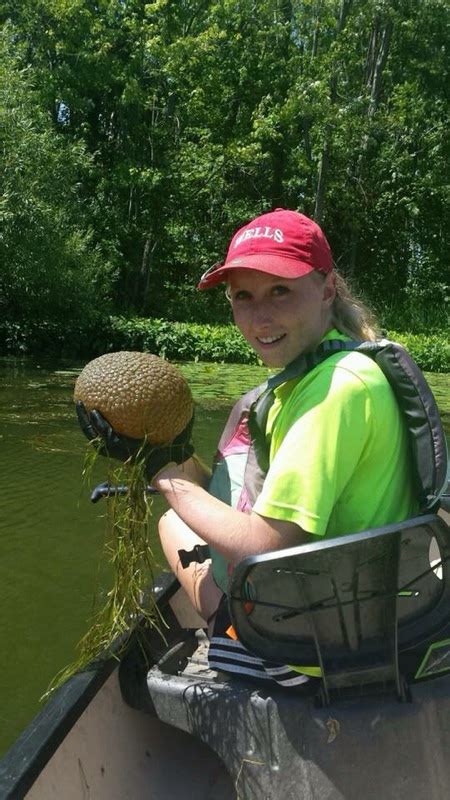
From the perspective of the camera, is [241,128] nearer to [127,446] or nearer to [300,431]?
[127,446]

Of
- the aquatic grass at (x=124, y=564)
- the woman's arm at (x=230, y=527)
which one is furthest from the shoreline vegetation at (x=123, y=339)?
the woman's arm at (x=230, y=527)

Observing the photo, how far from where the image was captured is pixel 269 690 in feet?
5.12

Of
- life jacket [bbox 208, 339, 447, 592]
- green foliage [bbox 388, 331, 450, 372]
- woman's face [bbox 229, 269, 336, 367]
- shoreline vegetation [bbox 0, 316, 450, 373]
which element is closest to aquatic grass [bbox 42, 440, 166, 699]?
life jacket [bbox 208, 339, 447, 592]

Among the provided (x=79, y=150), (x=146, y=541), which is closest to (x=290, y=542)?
(x=146, y=541)

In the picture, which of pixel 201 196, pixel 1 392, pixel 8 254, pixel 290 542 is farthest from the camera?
pixel 201 196

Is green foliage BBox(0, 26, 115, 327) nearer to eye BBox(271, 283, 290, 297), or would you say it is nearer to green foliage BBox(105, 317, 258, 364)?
green foliage BBox(105, 317, 258, 364)

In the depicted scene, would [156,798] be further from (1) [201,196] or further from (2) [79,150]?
(1) [201,196]

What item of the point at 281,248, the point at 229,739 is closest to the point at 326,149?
the point at 281,248

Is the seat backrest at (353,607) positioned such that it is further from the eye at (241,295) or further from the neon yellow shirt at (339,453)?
the eye at (241,295)

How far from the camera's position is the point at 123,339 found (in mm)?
16375

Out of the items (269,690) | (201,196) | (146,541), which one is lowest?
(269,690)

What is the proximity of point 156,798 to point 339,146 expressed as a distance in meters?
20.3

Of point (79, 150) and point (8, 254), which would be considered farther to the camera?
point (79, 150)

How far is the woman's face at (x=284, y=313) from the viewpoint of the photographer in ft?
4.96
